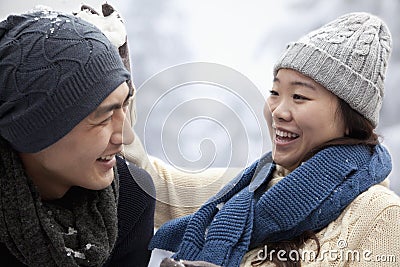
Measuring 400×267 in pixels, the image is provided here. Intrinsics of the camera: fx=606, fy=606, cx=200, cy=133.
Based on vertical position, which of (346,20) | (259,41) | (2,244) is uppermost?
(346,20)

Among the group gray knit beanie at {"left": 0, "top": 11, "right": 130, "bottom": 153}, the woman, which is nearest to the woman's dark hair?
the woman

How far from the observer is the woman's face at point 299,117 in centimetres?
136

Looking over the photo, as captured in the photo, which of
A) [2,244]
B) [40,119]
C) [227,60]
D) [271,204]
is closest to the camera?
[40,119]

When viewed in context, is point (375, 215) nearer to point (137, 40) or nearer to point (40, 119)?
point (40, 119)

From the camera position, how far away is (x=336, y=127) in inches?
54.4

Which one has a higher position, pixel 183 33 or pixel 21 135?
pixel 21 135

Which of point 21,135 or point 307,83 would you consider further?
point 307,83

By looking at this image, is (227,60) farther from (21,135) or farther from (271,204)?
(21,135)

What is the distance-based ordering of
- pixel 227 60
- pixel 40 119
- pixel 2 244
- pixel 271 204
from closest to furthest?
1. pixel 40 119
2. pixel 2 244
3. pixel 271 204
4. pixel 227 60

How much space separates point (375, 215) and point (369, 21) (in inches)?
17.9

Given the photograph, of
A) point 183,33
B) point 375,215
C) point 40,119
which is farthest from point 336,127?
point 183,33

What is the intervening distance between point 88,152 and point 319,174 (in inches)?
20.1

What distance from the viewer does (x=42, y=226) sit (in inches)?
44.5

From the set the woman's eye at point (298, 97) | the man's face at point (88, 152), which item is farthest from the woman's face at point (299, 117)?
the man's face at point (88, 152)
